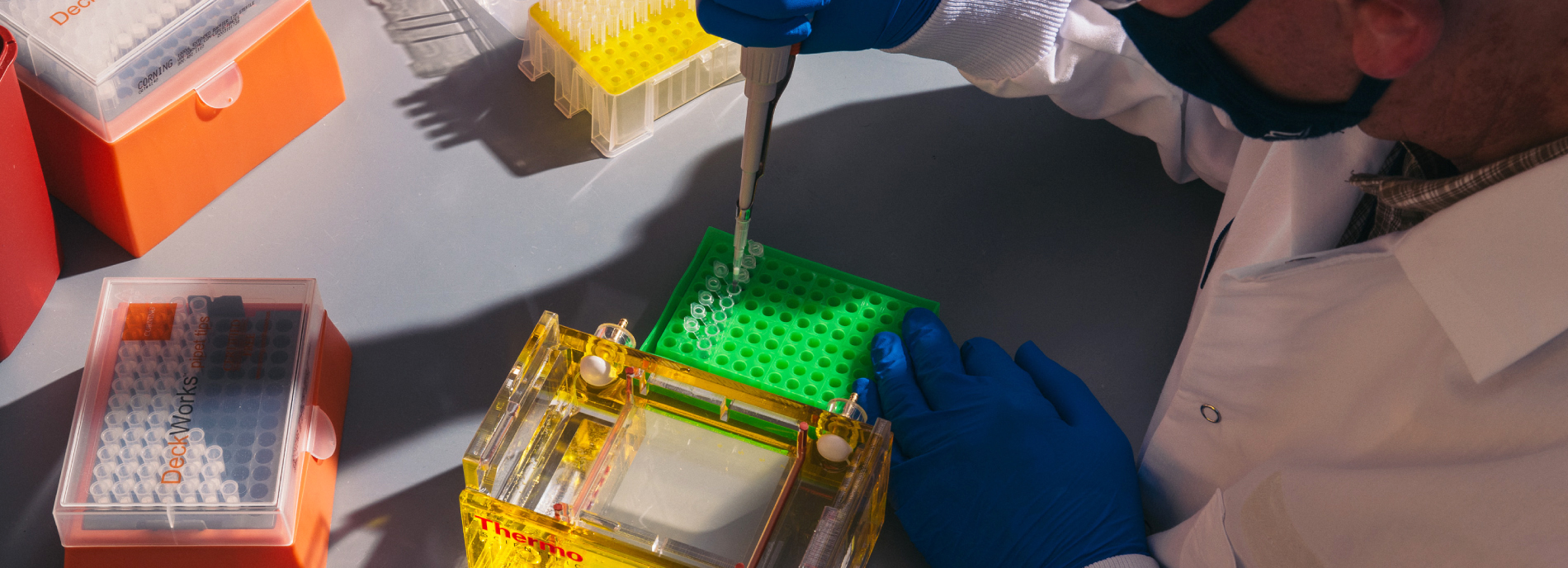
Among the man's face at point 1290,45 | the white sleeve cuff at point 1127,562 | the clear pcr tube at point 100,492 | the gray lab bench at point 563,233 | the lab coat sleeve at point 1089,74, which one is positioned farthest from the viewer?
the lab coat sleeve at point 1089,74

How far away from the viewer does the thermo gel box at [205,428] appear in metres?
1.14

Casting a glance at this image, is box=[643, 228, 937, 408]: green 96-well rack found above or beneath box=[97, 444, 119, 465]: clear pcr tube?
above

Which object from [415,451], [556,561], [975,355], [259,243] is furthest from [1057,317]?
[259,243]

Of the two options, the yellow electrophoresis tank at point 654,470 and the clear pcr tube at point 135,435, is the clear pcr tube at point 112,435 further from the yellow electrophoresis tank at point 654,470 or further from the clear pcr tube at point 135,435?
the yellow electrophoresis tank at point 654,470

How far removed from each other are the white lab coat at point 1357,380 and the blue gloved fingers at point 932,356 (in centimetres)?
28

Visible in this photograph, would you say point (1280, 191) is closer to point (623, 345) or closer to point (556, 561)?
point (623, 345)

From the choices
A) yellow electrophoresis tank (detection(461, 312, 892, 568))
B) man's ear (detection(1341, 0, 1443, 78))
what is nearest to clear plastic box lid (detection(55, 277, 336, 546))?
yellow electrophoresis tank (detection(461, 312, 892, 568))

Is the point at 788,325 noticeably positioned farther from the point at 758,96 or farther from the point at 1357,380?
the point at 1357,380

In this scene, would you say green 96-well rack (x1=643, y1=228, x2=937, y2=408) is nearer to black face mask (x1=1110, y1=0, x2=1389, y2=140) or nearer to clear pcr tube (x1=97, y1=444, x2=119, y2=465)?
black face mask (x1=1110, y1=0, x2=1389, y2=140)

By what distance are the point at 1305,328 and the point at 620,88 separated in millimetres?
1009

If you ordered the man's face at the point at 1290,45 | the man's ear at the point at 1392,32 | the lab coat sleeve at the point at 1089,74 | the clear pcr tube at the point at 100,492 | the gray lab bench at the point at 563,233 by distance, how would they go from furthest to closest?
the lab coat sleeve at the point at 1089,74 → the gray lab bench at the point at 563,233 → the clear pcr tube at the point at 100,492 → the man's face at the point at 1290,45 → the man's ear at the point at 1392,32

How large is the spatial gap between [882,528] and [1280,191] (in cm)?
68

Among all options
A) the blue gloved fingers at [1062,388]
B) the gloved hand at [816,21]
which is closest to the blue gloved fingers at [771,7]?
the gloved hand at [816,21]

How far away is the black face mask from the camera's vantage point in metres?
1.03
